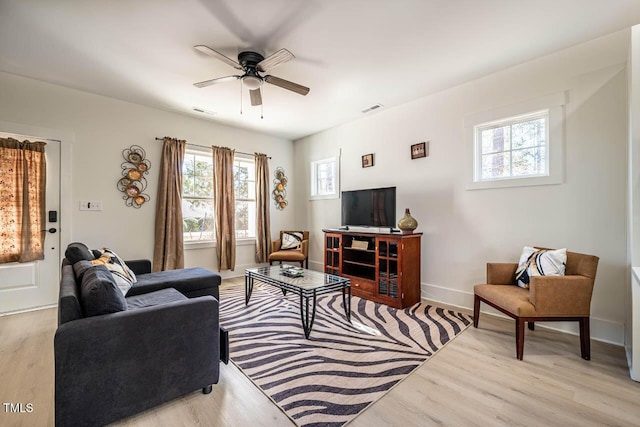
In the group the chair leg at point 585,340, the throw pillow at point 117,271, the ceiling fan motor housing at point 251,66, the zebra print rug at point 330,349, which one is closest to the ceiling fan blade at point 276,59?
the ceiling fan motor housing at point 251,66

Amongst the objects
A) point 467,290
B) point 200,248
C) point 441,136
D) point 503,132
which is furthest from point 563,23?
point 200,248

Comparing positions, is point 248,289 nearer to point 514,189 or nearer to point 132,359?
point 132,359

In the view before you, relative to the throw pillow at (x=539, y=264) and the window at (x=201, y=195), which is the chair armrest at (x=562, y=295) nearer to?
the throw pillow at (x=539, y=264)

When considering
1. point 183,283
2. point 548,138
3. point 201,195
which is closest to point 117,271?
point 183,283

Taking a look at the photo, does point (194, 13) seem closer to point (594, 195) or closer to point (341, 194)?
point (341, 194)

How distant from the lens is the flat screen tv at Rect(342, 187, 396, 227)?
12.7ft

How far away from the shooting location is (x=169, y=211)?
417 cm

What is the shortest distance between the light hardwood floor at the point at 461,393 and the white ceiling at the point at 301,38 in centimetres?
274

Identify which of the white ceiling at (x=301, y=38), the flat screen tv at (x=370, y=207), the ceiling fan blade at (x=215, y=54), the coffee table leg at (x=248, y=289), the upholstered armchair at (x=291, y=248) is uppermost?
the white ceiling at (x=301, y=38)

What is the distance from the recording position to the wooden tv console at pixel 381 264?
341 cm

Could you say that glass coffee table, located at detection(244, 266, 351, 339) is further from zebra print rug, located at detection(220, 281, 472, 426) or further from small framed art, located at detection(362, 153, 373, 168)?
small framed art, located at detection(362, 153, 373, 168)

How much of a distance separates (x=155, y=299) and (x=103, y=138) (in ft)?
8.95

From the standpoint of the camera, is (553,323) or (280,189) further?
(280,189)

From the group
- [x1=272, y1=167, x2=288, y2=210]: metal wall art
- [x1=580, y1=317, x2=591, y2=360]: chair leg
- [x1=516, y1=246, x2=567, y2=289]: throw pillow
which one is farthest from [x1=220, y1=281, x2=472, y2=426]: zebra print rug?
[x1=272, y1=167, x2=288, y2=210]: metal wall art
